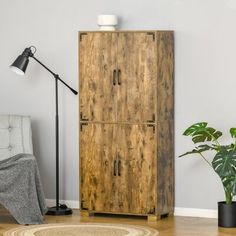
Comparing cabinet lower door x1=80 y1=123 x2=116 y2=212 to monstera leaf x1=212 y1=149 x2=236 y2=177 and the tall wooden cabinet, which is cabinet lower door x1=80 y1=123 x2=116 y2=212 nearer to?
the tall wooden cabinet

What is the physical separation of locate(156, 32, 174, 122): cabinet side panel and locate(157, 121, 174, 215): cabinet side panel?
96 millimetres

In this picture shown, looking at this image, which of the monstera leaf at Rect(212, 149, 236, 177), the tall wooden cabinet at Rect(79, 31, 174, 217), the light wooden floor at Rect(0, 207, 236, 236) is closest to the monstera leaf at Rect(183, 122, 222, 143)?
the monstera leaf at Rect(212, 149, 236, 177)

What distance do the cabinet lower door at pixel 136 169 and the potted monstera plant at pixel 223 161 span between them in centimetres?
28

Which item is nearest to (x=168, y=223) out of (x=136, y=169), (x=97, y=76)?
(x=136, y=169)

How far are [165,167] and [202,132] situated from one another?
0.52m

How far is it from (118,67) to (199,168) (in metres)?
1.02

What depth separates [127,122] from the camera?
6.45m

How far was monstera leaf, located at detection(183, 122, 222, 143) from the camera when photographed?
6155 mm

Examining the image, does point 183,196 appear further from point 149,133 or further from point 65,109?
point 65,109

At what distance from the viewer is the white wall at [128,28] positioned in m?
6.45

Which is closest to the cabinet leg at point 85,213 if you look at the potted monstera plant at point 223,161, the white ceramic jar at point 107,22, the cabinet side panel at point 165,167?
the cabinet side panel at point 165,167

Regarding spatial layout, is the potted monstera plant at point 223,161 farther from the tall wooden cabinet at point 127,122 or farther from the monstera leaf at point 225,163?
the tall wooden cabinet at point 127,122

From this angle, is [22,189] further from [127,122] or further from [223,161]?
[223,161]

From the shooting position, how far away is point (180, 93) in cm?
660
